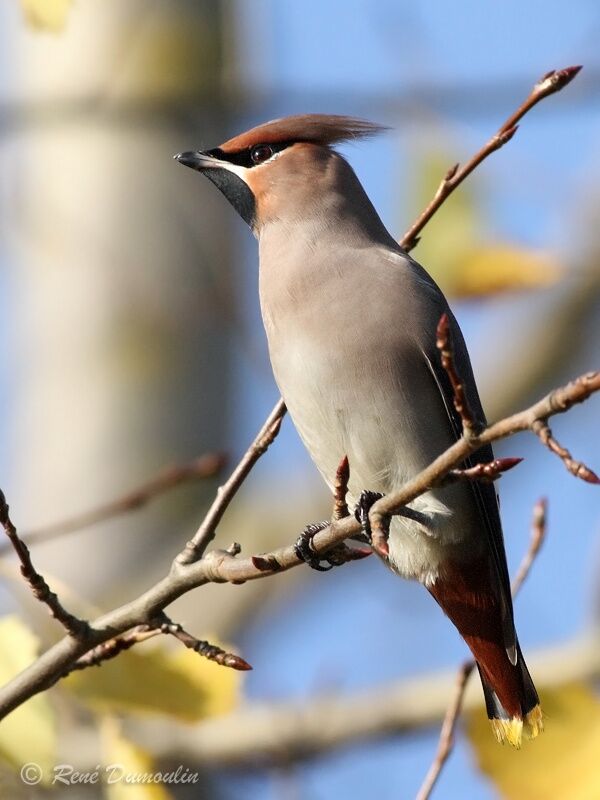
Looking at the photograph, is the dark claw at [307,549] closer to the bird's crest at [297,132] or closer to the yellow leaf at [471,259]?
the bird's crest at [297,132]

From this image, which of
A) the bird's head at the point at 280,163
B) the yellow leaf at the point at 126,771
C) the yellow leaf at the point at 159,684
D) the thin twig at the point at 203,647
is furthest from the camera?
the bird's head at the point at 280,163

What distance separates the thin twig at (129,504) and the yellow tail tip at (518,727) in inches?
38.8

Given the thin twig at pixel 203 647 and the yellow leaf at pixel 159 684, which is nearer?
the thin twig at pixel 203 647

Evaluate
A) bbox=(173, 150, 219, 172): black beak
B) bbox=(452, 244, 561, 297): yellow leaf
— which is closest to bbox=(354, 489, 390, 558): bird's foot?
bbox=(173, 150, 219, 172): black beak

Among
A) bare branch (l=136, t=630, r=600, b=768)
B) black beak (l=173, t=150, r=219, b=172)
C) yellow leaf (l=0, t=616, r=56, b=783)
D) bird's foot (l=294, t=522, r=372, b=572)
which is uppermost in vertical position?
black beak (l=173, t=150, r=219, b=172)

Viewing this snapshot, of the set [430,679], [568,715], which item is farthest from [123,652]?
[430,679]

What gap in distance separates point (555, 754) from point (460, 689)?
0.38 m

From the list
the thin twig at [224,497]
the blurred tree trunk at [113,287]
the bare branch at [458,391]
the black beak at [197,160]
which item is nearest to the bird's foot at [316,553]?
the thin twig at [224,497]

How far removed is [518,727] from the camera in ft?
11.7

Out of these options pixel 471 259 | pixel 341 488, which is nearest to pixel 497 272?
pixel 471 259

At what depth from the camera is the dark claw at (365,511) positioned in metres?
2.58

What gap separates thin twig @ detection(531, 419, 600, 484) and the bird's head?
191 cm

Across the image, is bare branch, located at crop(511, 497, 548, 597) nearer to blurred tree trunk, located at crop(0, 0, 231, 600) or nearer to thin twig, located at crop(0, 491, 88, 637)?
thin twig, located at crop(0, 491, 88, 637)

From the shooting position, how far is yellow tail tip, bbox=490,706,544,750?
3.51 meters
